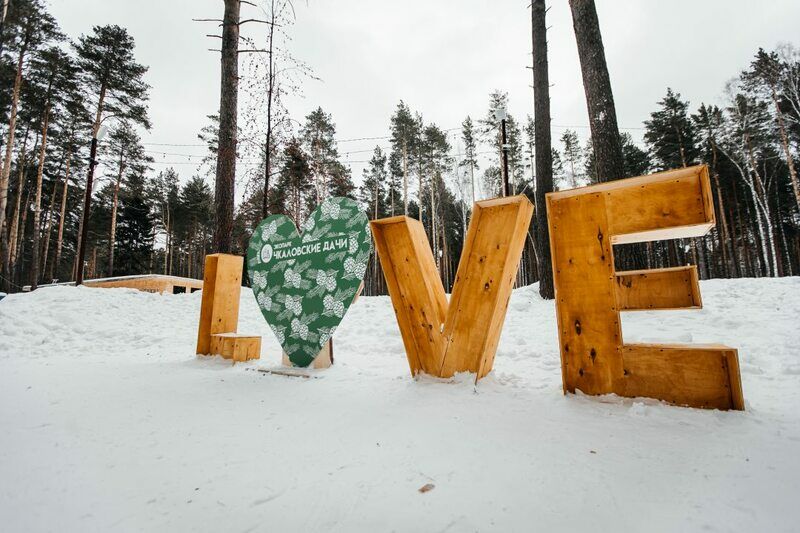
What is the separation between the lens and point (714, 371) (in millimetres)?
1716

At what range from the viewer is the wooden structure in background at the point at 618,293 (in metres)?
1.75

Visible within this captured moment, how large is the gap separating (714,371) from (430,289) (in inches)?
66.4

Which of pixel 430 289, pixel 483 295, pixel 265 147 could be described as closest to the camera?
pixel 483 295

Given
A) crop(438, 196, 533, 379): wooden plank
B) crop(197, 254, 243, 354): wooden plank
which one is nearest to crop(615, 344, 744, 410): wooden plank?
crop(438, 196, 533, 379): wooden plank

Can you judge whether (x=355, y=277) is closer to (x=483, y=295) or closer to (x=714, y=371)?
(x=483, y=295)

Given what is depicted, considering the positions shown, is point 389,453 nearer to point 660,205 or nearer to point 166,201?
point 660,205

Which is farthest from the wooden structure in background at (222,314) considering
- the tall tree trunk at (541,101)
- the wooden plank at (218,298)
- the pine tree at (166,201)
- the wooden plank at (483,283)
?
the pine tree at (166,201)

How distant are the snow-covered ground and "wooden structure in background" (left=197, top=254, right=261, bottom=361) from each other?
0.60 metres

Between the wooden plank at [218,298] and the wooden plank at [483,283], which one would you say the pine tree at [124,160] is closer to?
the wooden plank at [218,298]

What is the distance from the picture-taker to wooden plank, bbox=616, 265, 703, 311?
8.04 feet

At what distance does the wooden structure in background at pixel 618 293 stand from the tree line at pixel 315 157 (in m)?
2.86

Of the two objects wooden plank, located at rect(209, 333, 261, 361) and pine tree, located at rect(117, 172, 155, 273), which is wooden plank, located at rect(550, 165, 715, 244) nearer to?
wooden plank, located at rect(209, 333, 261, 361)

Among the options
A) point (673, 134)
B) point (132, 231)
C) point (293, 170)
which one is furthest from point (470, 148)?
point (132, 231)

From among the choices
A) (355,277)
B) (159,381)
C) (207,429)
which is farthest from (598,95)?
(159,381)
